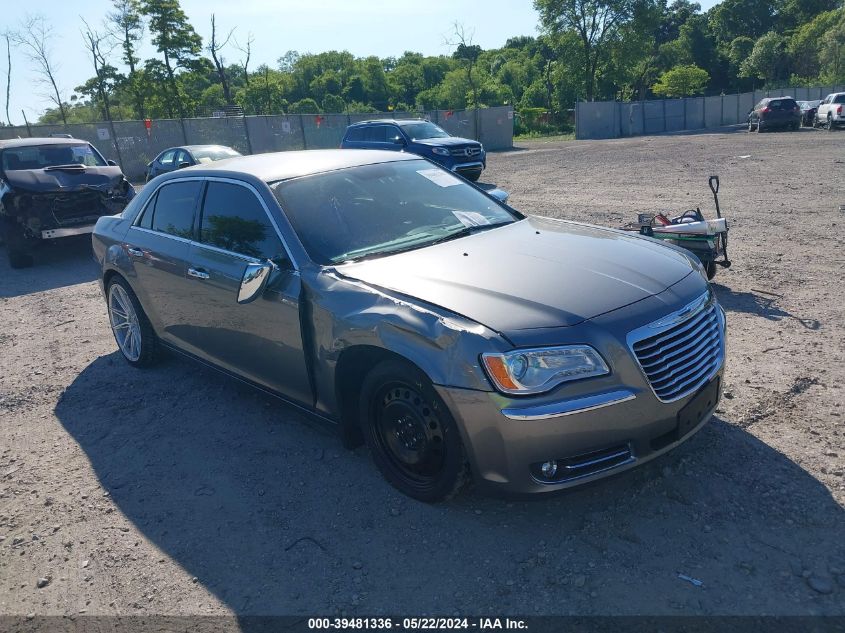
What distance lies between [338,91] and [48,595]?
415 feet

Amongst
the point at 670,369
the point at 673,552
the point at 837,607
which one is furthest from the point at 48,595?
the point at 837,607

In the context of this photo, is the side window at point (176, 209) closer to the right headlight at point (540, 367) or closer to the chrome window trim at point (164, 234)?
the chrome window trim at point (164, 234)

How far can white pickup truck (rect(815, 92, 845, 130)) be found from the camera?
30.1 m

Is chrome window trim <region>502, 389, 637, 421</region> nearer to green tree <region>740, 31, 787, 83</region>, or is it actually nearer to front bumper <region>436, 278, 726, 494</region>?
front bumper <region>436, 278, 726, 494</region>

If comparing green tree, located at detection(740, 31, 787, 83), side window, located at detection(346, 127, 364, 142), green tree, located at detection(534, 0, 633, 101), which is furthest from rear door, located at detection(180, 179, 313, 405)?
green tree, located at detection(740, 31, 787, 83)

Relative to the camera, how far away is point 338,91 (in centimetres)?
12112

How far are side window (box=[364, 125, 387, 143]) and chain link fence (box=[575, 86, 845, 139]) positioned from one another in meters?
29.0

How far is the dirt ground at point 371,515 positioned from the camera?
2.76m

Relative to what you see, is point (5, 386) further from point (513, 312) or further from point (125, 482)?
point (513, 312)

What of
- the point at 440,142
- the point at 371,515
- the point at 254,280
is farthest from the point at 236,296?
A: the point at 440,142

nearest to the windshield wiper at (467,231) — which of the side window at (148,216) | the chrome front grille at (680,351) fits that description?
the chrome front grille at (680,351)

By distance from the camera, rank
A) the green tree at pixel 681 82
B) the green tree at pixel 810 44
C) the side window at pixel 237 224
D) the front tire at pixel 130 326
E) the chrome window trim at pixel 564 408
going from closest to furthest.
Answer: the chrome window trim at pixel 564 408 < the side window at pixel 237 224 < the front tire at pixel 130 326 < the green tree at pixel 810 44 < the green tree at pixel 681 82

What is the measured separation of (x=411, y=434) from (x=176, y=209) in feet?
9.08

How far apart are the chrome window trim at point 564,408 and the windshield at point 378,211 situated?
141cm
